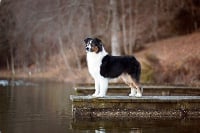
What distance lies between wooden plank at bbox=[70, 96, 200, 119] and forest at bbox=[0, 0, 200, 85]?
11496mm

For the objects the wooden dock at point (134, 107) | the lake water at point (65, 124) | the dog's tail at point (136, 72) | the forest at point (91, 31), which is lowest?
the lake water at point (65, 124)

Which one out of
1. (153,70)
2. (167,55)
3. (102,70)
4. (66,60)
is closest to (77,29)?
(66,60)

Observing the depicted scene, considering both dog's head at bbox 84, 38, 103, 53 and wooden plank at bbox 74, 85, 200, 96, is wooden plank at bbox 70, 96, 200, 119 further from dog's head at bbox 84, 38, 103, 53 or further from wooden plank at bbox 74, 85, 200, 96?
wooden plank at bbox 74, 85, 200, 96

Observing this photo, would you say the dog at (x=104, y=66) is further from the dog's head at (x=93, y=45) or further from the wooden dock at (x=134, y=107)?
the wooden dock at (x=134, y=107)

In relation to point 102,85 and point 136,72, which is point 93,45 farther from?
point 136,72

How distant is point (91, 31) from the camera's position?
36.7 m

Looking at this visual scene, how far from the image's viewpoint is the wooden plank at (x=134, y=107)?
13.5 metres

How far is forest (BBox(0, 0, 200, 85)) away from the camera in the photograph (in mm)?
27406

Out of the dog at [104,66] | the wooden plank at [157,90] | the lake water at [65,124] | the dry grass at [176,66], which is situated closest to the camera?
the lake water at [65,124]

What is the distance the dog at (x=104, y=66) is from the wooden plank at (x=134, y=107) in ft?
1.34

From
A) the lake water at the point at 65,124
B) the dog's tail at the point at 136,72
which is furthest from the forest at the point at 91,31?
the lake water at the point at 65,124

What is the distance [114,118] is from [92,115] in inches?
23.0

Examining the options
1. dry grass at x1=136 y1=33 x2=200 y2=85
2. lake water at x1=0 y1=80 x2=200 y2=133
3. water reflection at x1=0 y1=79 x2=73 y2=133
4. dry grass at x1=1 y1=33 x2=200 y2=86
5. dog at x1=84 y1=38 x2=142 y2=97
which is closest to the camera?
lake water at x1=0 y1=80 x2=200 y2=133

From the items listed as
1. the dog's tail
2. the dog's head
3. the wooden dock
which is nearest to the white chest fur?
the dog's head
